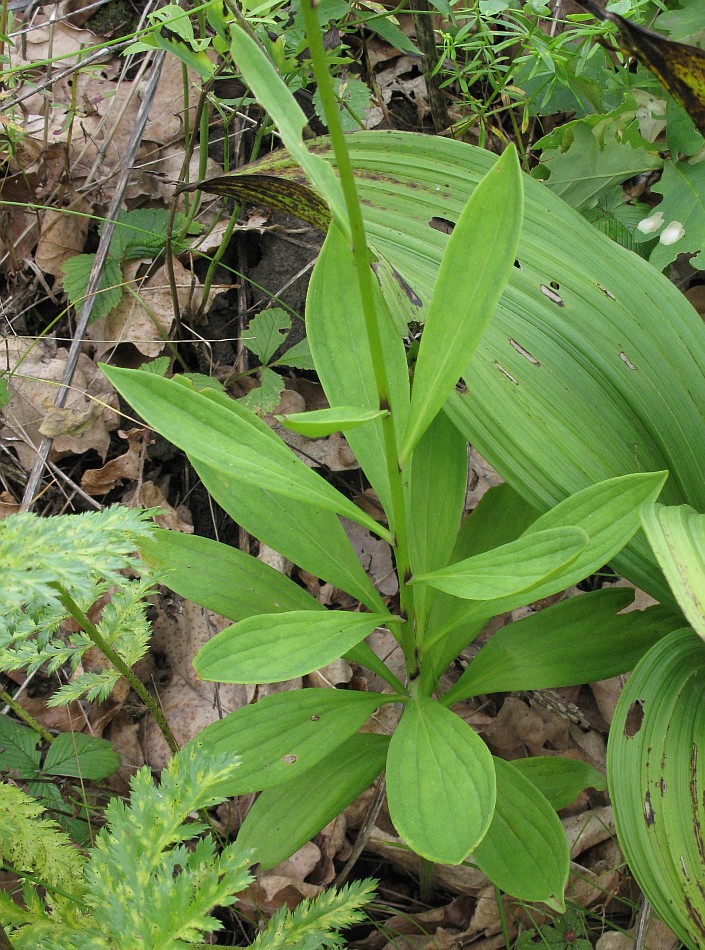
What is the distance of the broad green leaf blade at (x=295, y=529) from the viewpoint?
1236 millimetres

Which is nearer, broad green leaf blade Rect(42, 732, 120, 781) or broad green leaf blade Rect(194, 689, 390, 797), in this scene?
broad green leaf blade Rect(194, 689, 390, 797)

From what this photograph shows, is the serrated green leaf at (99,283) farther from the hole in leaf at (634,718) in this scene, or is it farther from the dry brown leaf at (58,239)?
the hole in leaf at (634,718)

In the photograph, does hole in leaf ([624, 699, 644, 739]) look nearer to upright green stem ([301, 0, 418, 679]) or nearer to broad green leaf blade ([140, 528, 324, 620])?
upright green stem ([301, 0, 418, 679])

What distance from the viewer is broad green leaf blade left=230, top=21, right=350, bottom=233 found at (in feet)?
2.28

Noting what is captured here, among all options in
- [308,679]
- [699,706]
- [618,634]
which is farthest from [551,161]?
[308,679]

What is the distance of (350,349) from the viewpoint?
1.17 m

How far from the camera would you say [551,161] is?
162 cm

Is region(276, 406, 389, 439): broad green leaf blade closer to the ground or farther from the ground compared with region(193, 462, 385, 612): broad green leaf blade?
farther from the ground

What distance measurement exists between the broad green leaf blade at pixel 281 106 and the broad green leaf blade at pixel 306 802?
88cm

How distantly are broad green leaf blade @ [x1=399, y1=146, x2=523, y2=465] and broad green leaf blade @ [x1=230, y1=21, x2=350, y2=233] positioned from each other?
0.74 feet

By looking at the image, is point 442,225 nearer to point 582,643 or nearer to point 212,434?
point 212,434

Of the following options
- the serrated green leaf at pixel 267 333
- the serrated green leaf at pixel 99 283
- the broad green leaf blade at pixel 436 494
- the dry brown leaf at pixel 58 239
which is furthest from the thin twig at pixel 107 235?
the broad green leaf blade at pixel 436 494

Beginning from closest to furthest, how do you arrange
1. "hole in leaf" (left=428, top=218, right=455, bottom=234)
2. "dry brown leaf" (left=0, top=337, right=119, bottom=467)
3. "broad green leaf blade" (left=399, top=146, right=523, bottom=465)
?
"broad green leaf blade" (left=399, top=146, right=523, bottom=465), "hole in leaf" (left=428, top=218, right=455, bottom=234), "dry brown leaf" (left=0, top=337, right=119, bottom=467)

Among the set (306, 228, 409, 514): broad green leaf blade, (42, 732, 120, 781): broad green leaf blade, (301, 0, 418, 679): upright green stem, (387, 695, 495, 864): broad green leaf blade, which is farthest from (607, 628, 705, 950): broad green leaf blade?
(42, 732, 120, 781): broad green leaf blade
